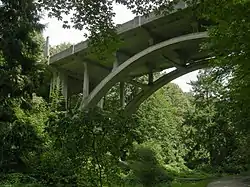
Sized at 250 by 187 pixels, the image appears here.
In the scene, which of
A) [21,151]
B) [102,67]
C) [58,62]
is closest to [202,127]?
[102,67]

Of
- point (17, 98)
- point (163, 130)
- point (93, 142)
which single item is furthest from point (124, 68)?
point (93, 142)

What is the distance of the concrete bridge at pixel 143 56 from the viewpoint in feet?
56.4

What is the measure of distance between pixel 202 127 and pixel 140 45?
11.3 m

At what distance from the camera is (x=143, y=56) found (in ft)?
59.2

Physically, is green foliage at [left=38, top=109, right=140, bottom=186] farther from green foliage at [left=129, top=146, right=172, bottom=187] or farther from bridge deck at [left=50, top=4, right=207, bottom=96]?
bridge deck at [left=50, top=4, right=207, bottom=96]

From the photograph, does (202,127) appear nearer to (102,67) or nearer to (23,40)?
(102,67)

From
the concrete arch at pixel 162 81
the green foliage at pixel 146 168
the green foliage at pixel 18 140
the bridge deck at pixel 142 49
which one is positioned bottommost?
the green foliage at pixel 146 168

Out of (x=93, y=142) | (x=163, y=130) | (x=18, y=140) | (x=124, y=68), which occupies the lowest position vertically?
(x=93, y=142)

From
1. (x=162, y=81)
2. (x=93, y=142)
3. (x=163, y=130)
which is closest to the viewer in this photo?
(x=93, y=142)

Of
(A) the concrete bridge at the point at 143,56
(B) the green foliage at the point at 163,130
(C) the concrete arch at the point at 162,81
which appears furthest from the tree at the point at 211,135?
(A) the concrete bridge at the point at 143,56

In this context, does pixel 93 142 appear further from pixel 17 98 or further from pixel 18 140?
pixel 17 98

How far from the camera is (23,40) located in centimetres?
1409

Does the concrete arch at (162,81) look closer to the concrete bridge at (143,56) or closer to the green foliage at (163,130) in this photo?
the concrete bridge at (143,56)

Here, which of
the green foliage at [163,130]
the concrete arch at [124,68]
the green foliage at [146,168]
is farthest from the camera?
the green foliage at [163,130]
